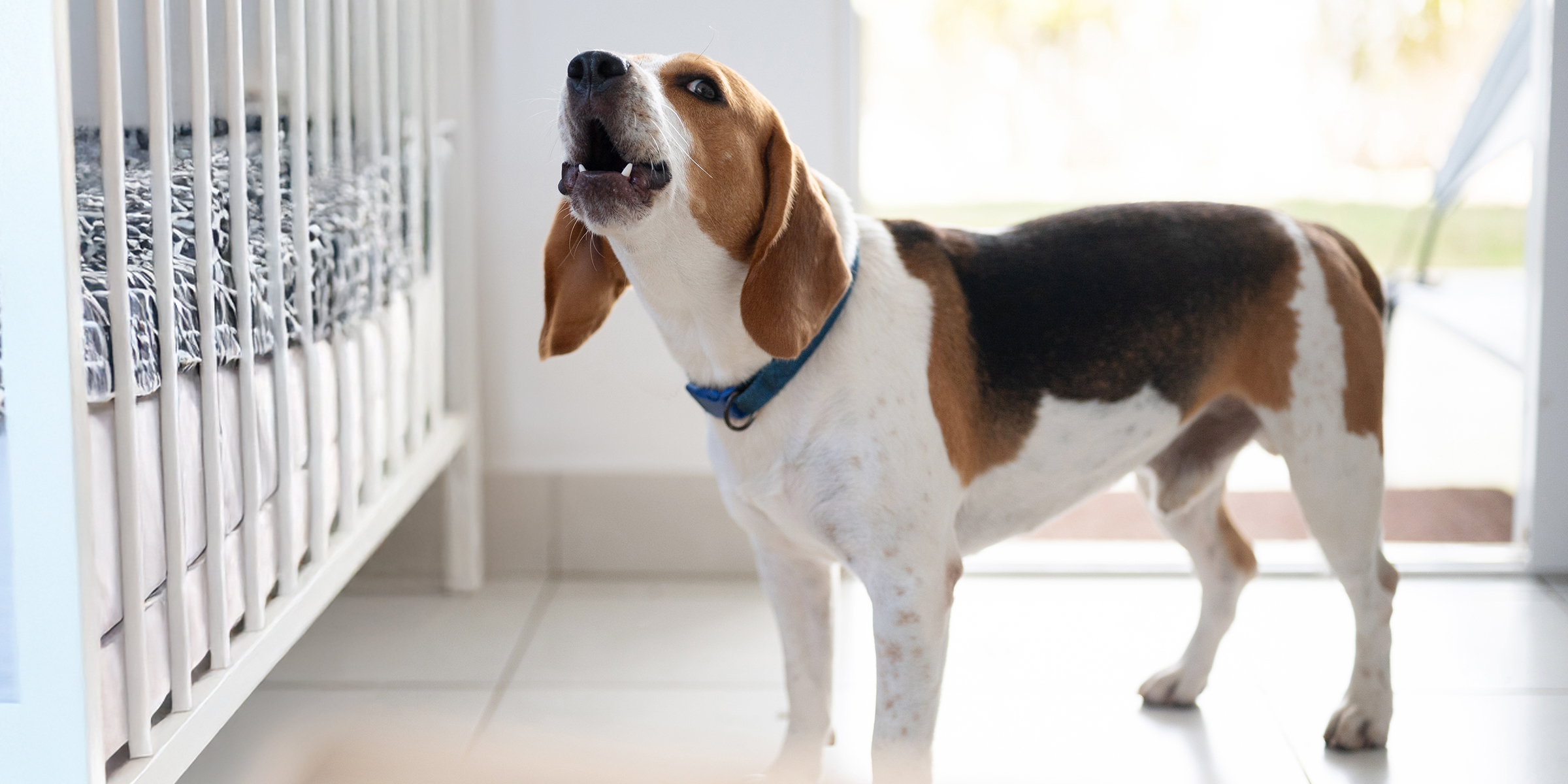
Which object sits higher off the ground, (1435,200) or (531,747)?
(1435,200)

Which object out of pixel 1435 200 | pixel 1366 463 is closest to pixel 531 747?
pixel 1366 463

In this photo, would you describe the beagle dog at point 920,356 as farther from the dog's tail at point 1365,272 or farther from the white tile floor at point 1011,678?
the white tile floor at point 1011,678

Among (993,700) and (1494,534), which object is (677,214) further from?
(1494,534)

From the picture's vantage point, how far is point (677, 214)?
1.19 metres

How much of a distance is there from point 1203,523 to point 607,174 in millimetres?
1137

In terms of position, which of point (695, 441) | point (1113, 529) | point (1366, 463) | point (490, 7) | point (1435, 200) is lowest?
point (1113, 529)

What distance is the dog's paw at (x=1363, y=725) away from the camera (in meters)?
1.72

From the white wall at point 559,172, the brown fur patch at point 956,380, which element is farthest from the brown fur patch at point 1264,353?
→ the white wall at point 559,172

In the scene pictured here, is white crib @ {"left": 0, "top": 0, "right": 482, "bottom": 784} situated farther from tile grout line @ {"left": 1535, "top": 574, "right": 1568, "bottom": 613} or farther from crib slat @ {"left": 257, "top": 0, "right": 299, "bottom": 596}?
tile grout line @ {"left": 1535, "top": 574, "right": 1568, "bottom": 613}

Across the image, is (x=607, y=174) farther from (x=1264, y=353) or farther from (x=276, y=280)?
(x=1264, y=353)

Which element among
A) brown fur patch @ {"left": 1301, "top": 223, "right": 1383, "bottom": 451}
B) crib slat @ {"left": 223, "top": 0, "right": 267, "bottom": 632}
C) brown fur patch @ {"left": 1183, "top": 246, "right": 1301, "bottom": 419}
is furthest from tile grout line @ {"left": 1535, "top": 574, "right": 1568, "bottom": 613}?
crib slat @ {"left": 223, "top": 0, "right": 267, "bottom": 632}

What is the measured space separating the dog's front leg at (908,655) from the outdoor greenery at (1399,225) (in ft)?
18.4

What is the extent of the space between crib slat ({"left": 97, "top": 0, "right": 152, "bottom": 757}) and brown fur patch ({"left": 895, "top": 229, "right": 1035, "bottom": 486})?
0.78 metres

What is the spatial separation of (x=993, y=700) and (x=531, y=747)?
2.35 feet
